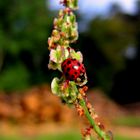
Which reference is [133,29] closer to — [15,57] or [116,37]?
[116,37]

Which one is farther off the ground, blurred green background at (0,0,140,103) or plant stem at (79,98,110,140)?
blurred green background at (0,0,140,103)

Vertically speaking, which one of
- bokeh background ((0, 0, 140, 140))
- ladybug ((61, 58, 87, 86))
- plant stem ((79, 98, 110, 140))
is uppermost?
bokeh background ((0, 0, 140, 140))

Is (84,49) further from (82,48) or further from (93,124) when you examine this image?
(93,124)

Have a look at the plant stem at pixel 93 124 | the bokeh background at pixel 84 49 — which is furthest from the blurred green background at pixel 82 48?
the plant stem at pixel 93 124

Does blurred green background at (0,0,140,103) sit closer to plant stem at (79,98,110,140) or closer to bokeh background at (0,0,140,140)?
bokeh background at (0,0,140,140)

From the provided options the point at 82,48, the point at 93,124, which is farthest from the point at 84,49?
the point at 93,124

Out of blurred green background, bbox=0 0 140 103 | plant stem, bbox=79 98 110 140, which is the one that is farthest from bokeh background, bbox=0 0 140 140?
plant stem, bbox=79 98 110 140

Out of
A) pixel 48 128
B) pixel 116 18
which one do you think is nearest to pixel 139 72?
pixel 116 18

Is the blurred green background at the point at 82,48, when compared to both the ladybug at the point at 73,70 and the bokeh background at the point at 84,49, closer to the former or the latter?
the bokeh background at the point at 84,49

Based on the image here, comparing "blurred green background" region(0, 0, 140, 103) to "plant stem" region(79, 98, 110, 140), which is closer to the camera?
"plant stem" region(79, 98, 110, 140)
